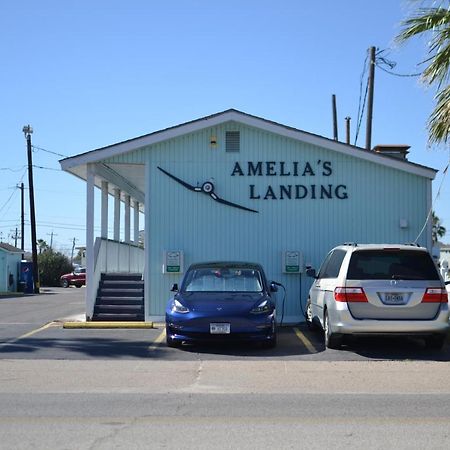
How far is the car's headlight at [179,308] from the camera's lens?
1166 centimetres

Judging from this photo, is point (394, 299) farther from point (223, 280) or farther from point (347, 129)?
point (347, 129)

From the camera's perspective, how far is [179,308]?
11766 millimetres

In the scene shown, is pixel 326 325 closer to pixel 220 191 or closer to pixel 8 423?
pixel 220 191

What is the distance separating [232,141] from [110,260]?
546 centimetres

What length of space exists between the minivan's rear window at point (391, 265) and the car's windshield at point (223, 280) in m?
2.07

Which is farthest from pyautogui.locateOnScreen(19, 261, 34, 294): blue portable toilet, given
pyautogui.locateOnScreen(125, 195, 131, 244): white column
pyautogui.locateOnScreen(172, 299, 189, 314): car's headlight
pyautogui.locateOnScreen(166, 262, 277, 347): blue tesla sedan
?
pyautogui.locateOnScreen(172, 299, 189, 314): car's headlight

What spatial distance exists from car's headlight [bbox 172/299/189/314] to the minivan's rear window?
110 inches

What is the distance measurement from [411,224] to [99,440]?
11505 mm

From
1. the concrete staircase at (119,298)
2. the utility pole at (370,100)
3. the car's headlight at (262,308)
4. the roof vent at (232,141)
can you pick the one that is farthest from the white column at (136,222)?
the car's headlight at (262,308)

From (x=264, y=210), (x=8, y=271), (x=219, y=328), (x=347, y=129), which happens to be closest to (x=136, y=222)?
(x=264, y=210)

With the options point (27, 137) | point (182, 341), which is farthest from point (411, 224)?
point (27, 137)

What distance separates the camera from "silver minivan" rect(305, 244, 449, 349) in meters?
11.1

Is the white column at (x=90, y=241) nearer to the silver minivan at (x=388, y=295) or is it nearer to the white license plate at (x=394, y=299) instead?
the silver minivan at (x=388, y=295)

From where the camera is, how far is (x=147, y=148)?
16.2m
